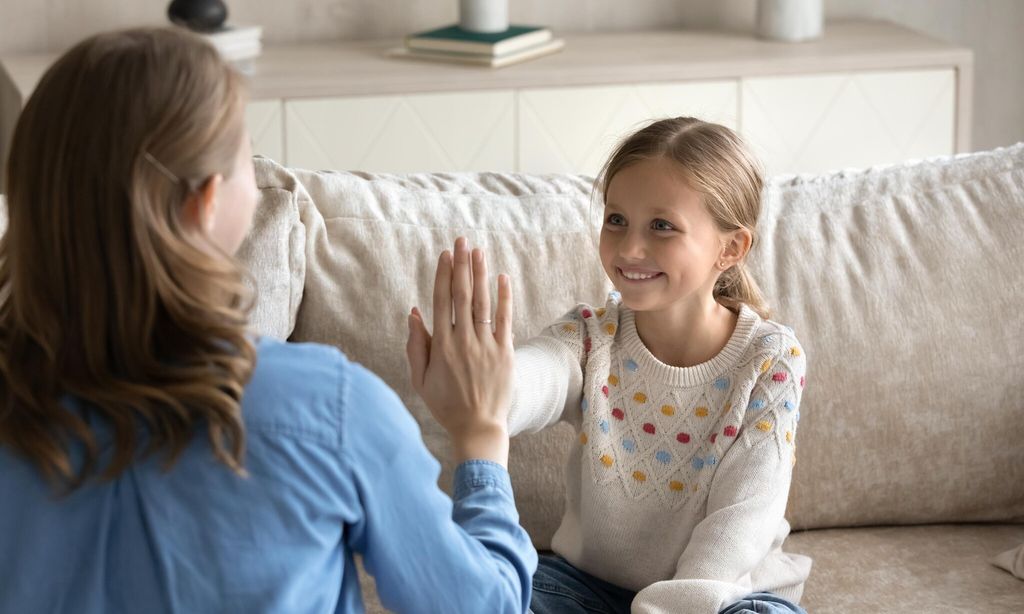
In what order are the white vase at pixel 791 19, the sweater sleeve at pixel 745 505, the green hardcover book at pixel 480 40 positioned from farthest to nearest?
1. the white vase at pixel 791 19
2. the green hardcover book at pixel 480 40
3. the sweater sleeve at pixel 745 505

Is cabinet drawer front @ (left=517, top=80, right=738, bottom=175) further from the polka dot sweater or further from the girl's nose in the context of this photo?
the girl's nose

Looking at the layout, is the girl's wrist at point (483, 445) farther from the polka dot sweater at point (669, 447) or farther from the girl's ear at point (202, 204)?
the girl's ear at point (202, 204)

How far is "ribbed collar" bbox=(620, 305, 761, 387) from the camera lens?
5.25ft

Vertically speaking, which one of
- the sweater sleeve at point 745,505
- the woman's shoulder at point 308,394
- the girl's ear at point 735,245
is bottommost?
the sweater sleeve at point 745,505

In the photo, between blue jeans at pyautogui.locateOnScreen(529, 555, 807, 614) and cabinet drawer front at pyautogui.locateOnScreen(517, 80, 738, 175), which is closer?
Answer: blue jeans at pyautogui.locateOnScreen(529, 555, 807, 614)

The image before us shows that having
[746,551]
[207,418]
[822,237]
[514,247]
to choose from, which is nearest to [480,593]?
[207,418]

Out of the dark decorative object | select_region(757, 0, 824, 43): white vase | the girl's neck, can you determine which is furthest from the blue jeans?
select_region(757, 0, 824, 43): white vase

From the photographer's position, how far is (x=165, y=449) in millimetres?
974

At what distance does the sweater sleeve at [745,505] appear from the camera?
1.47 meters

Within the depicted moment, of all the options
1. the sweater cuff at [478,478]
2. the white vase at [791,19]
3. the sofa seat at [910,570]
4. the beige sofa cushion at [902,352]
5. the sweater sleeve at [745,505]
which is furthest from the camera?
the white vase at [791,19]

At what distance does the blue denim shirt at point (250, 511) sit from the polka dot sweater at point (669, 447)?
50 cm

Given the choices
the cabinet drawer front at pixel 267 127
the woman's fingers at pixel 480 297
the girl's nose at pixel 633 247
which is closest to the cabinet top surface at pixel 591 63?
the cabinet drawer front at pixel 267 127

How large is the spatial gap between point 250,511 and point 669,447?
706 mm

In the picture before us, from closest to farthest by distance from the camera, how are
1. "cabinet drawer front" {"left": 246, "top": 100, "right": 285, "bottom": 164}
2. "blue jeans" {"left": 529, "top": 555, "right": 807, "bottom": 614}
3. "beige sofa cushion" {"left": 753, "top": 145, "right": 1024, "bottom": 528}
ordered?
"blue jeans" {"left": 529, "top": 555, "right": 807, "bottom": 614} < "beige sofa cushion" {"left": 753, "top": 145, "right": 1024, "bottom": 528} < "cabinet drawer front" {"left": 246, "top": 100, "right": 285, "bottom": 164}
